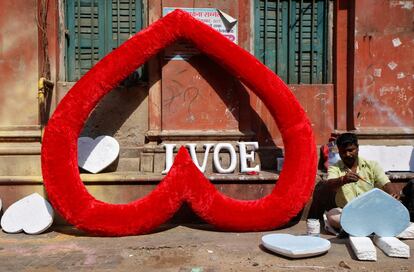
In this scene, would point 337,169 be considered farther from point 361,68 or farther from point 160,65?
point 160,65

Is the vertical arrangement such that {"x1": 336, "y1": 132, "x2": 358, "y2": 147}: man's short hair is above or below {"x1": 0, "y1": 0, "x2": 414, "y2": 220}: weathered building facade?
below

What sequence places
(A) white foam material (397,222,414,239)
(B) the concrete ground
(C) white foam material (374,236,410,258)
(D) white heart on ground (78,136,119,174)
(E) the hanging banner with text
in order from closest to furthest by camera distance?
(B) the concrete ground → (C) white foam material (374,236,410,258) → (A) white foam material (397,222,414,239) → (D) white heart on ground (78,136,119,174) → (E) the hanging banner with text

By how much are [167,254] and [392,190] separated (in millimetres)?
2415

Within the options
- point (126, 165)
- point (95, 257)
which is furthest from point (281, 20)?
point (95, 257)

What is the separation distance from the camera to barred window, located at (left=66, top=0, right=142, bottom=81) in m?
5.78

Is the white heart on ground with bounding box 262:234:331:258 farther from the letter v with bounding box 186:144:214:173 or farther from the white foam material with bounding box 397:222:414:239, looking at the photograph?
the letter v with bounding box 186:144:214:173

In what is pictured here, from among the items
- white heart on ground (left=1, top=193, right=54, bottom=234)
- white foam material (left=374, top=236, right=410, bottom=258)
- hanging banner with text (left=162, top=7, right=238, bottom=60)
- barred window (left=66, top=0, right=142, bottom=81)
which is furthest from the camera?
barred window (left=66, top=0, right=142, bottom=81)

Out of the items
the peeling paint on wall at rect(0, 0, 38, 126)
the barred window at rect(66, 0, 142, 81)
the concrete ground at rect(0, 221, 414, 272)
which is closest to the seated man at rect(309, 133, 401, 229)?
the concrete ground at rect(0, 221, 414, 272)

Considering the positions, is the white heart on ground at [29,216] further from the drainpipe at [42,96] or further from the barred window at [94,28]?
the barred window at [94,28]

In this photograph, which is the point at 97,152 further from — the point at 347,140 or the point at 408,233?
the point at 408,233

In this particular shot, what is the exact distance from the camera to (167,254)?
4.04m

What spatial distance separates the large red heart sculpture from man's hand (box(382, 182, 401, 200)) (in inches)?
27.9

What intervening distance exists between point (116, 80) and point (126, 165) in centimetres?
121

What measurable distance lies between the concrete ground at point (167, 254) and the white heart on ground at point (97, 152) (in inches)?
32.4
